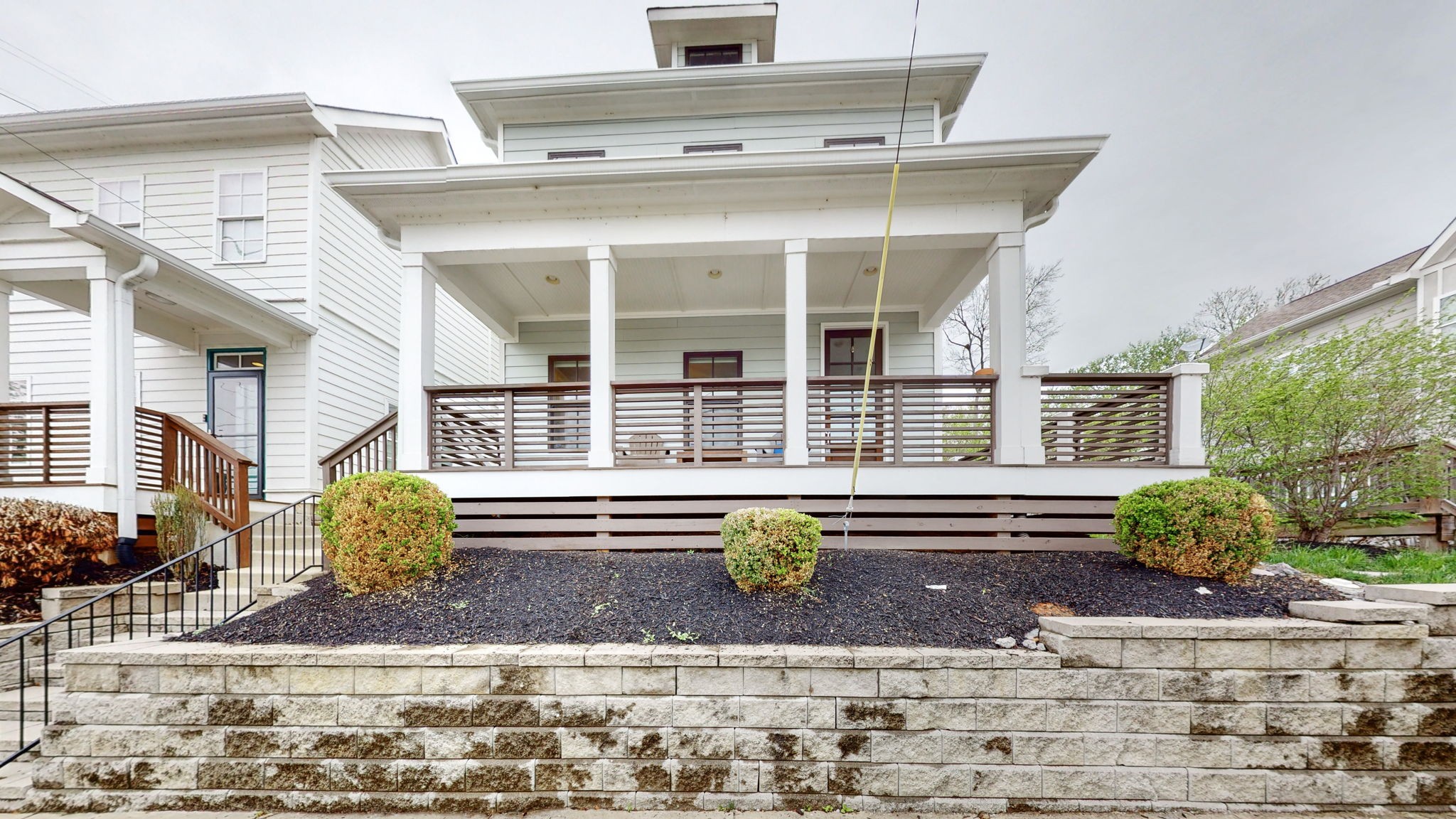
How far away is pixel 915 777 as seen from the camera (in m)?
2.88

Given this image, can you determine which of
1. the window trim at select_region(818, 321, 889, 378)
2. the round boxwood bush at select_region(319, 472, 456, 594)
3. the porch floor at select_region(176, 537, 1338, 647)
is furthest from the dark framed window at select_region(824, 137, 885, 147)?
the round boxwood bush at select_region(319, 472, 456, 594)

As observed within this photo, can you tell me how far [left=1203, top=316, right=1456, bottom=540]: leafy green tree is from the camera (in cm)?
587

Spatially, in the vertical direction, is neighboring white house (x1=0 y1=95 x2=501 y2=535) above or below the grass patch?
above

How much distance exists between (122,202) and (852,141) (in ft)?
36.2

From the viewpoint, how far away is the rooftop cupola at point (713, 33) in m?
7.77

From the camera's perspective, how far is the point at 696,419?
5.40 meters

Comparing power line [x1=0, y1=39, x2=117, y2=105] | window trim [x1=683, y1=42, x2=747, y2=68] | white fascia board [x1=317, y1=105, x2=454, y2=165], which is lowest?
white fascia board [x1=317, y1=105, x2=454, y2=165]

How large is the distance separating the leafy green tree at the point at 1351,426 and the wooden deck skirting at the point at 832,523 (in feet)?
10.3

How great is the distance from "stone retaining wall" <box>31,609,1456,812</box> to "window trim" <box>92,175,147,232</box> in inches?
343

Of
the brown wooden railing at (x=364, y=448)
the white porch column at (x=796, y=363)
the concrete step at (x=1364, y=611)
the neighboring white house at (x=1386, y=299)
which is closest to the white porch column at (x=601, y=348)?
the white porch column at (x=796, y=363)

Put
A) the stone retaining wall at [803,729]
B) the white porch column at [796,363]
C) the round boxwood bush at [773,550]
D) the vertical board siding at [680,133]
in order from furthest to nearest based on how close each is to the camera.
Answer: the vertical board siding at [680,133] → the white porch column at [796,363] → the round boxwood bush at [773,550] → the stone retaining wall at [803,729]

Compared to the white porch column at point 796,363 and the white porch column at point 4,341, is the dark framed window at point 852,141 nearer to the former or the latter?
the white porch column at point 796,363

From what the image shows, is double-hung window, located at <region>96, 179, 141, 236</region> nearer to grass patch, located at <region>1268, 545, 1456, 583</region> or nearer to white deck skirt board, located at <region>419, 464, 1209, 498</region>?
white deck skirt board, located at <region>419, 464, 1209, 498</region>

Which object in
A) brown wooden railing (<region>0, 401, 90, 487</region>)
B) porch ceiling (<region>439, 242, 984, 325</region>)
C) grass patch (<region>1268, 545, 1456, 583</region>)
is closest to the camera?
grass patch (<region>1268, 545, 1456, 583</region>)
